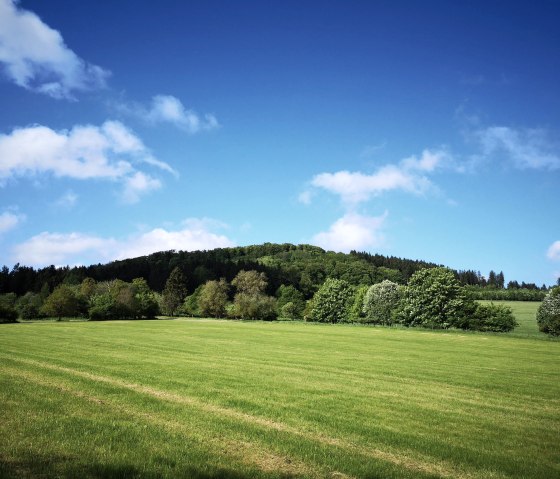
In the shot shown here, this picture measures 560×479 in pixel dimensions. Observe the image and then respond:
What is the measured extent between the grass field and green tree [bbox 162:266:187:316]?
124128mm

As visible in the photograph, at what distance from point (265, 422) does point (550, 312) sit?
97.1 meters

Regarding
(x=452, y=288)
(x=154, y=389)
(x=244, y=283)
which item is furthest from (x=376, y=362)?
(x=244, y=283)

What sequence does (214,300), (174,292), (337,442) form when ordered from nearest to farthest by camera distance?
(337,442)
(214,300)
(174,292)

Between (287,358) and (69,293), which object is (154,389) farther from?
(69,293)

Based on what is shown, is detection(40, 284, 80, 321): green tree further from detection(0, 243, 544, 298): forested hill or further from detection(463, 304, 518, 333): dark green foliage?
detection(463, 304, 518, 333): dark green foliage

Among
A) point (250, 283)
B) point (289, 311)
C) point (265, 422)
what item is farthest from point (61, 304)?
point (265, 422)

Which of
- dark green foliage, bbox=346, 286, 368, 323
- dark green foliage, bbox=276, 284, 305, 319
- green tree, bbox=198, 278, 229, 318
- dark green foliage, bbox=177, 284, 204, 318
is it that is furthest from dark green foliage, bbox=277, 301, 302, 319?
dark green foliage, bbox=177, 284, 204, 318

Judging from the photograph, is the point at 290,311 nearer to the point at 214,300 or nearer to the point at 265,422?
the point at 214,300

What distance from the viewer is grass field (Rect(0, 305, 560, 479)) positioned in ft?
32.7

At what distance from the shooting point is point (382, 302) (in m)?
110

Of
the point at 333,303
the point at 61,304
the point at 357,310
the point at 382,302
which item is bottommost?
the point at 61,304

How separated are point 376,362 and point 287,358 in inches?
278

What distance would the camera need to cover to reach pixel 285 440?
38.9ft

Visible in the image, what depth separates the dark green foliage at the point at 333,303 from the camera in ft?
399
